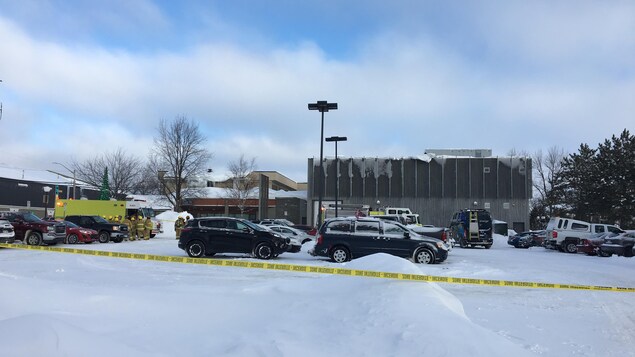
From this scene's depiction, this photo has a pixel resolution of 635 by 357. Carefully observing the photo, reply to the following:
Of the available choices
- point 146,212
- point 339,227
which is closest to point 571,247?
point 339,227

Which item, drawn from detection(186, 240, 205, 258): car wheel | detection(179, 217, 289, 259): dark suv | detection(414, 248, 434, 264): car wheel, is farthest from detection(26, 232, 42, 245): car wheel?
detection(414, 248, 434, 264): car wheel

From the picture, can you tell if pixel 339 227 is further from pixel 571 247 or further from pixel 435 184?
pixel 435 184

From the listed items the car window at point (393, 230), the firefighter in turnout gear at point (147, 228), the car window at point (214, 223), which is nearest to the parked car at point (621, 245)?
the car window at point (393, 230)

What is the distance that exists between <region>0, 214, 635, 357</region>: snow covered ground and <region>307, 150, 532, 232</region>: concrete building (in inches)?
1924

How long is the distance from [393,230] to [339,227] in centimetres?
184

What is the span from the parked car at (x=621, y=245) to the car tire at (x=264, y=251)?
1629 centimetres

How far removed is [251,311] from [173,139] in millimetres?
46681

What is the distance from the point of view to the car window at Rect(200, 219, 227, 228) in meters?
17.8

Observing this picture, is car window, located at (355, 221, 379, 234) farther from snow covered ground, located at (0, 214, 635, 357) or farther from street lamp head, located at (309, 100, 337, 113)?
street lamp head, located at (309, 100, 337, 113)

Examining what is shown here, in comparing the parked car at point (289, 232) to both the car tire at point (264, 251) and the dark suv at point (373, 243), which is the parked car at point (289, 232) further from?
the dark suv at point (373, 243)

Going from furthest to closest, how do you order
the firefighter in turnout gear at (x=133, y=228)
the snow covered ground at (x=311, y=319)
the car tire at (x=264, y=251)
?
1. the firefighter in turnout gear at (x=133, y=228)
2. the car tire at (x=264, y=251)
3. the snow covered ground at (x=311, y=319)

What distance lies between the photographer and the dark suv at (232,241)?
17.6 m

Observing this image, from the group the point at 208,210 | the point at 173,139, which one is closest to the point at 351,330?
the point at 173,139

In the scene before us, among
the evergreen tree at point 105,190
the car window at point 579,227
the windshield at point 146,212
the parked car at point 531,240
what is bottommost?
the parked car at point 531,240
